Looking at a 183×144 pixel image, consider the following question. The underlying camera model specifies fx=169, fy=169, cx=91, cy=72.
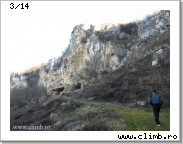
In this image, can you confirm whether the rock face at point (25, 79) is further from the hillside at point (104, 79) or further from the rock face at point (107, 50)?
the rock face at point (107, 50)

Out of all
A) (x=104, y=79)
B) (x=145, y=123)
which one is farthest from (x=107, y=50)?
(x=145, y=123)

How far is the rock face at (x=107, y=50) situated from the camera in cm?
2698

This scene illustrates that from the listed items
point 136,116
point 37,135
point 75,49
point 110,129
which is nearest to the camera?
point 37,135

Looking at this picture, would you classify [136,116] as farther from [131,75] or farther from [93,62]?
[93,62]

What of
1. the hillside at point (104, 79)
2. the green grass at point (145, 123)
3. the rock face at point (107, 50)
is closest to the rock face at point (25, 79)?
the hillside at point (104, 79)

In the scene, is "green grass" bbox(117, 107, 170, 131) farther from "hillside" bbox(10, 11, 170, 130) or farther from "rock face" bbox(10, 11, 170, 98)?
"rock face" bbox(10, 11, 170, 98)

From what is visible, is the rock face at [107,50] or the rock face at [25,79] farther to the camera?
the rock face at [25,79]

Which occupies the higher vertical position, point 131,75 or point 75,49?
point 75,49

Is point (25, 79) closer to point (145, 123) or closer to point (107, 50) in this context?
point (107, 50)

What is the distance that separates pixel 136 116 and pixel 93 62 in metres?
28.7

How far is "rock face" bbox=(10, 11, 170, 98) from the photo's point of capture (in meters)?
27.0

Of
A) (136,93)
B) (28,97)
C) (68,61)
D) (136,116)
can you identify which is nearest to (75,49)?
(68,61)

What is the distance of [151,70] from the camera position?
1975 cm

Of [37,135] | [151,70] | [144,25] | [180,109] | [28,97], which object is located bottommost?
[28,97]
